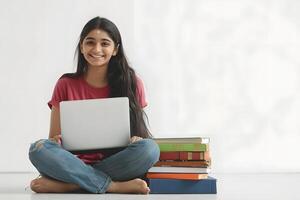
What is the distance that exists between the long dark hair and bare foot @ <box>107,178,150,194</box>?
0.31 meters

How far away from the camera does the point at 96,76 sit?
2.17 m

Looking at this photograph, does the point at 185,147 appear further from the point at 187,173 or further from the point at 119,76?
the point at 119,76

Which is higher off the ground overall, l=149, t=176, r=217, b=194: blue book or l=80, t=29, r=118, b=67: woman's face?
l=80, t=29, r=118, b=67: woman's face

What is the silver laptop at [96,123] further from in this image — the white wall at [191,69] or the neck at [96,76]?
the white wall at [191,69]

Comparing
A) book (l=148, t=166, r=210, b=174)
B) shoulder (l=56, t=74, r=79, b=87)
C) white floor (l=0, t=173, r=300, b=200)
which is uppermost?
shoulder (l=56, t=74, r=79, b=87)

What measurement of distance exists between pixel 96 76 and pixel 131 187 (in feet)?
1.85

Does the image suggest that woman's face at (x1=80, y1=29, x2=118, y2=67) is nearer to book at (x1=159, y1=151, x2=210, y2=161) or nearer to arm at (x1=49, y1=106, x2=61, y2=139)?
arm at (x1=49, y1=106, x2=61, y2=139)

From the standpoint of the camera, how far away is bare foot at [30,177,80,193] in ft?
6.09

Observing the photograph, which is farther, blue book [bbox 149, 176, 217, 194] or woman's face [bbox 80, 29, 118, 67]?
woman's face [bbox 80, 29, 118, 67]

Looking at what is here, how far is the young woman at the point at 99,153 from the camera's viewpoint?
1818 millimetres

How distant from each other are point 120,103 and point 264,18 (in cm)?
223

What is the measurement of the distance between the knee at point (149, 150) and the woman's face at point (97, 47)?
439 millimetres

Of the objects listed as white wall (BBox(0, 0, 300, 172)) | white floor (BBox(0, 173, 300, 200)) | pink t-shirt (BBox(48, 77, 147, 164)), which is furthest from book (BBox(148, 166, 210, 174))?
white wall (BBox(0, 0, 300, 172))

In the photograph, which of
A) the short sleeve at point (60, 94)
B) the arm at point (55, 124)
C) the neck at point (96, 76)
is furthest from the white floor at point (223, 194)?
the neck at point (96, 76)
